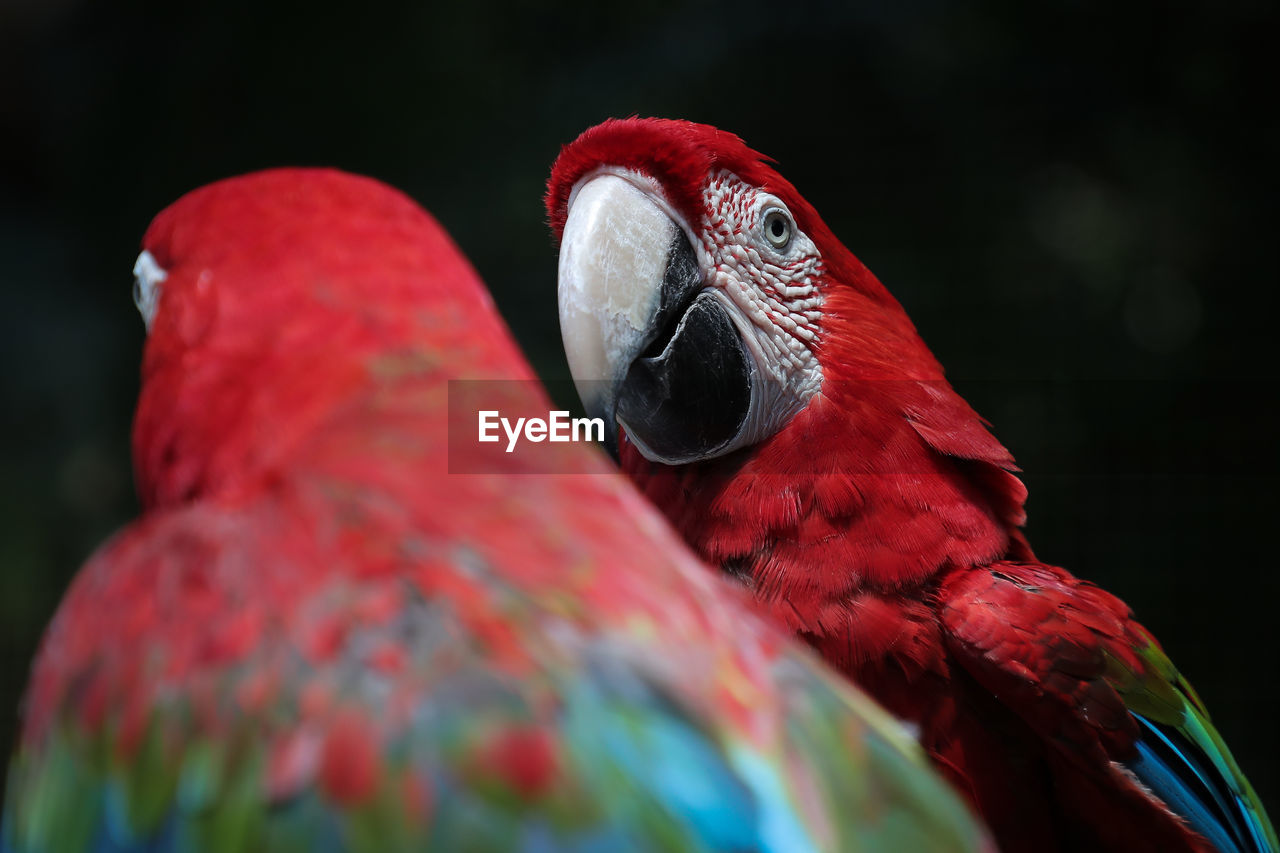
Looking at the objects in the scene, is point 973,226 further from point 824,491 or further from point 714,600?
point 714,600

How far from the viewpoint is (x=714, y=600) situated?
516 mm

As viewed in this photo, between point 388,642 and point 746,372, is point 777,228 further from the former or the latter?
point 388,642

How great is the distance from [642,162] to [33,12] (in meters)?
2.19

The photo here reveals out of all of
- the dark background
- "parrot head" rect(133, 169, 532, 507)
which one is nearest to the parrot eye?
"parrot head" rect(133, 169, 532, 507)

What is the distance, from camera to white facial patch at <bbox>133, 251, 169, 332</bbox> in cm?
64

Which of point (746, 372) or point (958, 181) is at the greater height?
point (958, 181)

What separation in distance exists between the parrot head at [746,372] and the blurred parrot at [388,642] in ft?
1.02

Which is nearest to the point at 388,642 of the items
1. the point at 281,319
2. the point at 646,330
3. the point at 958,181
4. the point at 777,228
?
the point at 281,319

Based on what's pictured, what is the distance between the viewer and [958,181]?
80.7 inches

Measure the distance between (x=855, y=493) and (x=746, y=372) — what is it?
6.0 inches

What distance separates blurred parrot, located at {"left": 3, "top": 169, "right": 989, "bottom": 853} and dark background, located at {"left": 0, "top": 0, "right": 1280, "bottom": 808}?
1543mm

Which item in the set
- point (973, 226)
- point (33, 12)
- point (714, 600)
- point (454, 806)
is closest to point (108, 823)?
point (454, 806)

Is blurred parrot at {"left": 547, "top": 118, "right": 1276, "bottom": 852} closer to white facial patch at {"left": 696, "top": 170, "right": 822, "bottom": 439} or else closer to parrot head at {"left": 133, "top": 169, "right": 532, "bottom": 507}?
white facial patch at {"left": 696, "top": 170, "right": 822, "bottom": 439}

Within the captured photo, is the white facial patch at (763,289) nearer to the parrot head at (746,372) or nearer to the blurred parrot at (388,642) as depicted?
the parrot head at (746,372)
